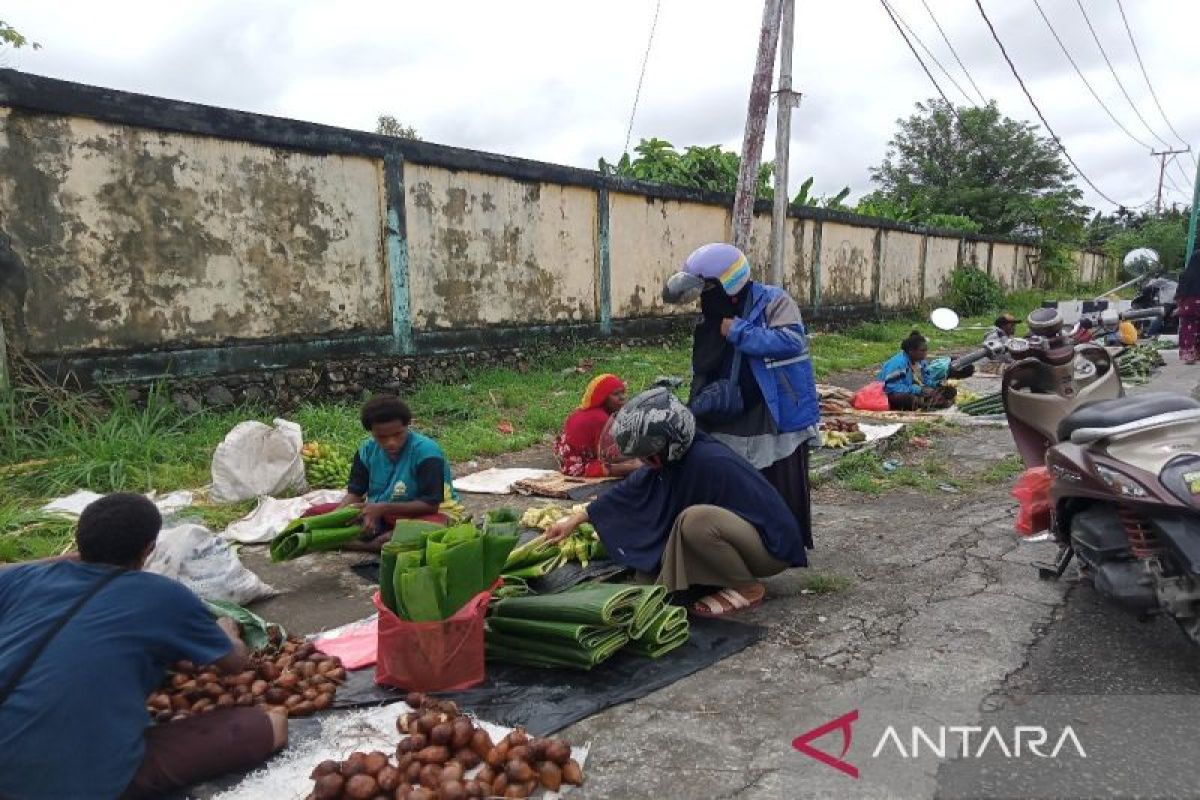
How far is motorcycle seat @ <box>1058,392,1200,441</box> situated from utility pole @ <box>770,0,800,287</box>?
24.3 feet

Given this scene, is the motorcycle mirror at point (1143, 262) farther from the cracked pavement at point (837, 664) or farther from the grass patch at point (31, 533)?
the grass patch at point (31, 533)

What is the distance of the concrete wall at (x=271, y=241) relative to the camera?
647cm

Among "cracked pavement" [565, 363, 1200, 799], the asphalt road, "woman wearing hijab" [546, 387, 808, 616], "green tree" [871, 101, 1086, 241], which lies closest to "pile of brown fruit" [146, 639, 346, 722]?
"cracked pavement" [565, 363, 1200, 799]

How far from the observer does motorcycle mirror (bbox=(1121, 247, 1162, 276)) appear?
58.1ft

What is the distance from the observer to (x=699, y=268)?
13.9 ft

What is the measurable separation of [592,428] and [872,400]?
4233 millimetres

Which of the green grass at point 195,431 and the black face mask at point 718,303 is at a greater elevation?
the black face mask at point 718,303

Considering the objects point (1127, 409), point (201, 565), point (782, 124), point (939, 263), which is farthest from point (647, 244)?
point (939, 263)

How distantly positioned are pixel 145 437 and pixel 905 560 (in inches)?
214

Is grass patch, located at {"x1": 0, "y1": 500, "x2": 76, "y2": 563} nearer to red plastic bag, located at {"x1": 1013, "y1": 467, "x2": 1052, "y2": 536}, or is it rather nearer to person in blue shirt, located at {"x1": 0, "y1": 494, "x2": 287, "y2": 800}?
person in blue shirt, located at {"x1": 0, "y1": 494, "x2": 287, "y2": 800}

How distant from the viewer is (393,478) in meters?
4.73

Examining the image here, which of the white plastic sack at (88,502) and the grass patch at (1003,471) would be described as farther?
the grass patch at (1003,471)

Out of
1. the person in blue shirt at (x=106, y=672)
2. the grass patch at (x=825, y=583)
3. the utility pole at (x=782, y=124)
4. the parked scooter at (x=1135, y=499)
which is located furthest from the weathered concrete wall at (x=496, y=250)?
the parked scooter at (x=1135, y=499)

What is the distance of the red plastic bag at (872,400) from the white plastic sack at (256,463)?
597 centimetres
